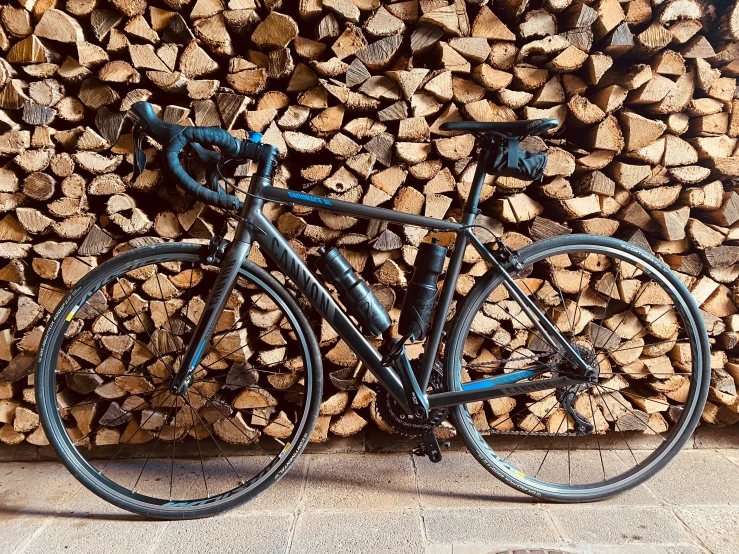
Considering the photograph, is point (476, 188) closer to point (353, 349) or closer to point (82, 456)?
A: point (353, 349)

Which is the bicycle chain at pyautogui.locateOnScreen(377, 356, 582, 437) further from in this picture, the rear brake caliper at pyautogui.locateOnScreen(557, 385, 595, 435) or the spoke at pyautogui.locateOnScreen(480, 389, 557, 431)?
the spoke at pyautogui.locateOnScreen(480, 389, 557, 431)

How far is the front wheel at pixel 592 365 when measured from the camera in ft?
5.27

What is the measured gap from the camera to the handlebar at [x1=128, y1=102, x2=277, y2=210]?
4.30ft

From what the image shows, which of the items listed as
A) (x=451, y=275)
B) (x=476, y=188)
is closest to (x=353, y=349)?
(x=451, y=275)

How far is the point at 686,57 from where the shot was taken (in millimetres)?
1697

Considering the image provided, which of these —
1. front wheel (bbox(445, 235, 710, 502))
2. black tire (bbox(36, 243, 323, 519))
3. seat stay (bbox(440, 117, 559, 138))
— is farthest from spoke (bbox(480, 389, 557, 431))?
seat stay (bbox(440, 117, 559, 138))

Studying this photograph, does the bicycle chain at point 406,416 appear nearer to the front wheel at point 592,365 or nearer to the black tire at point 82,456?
the front wheel at point 592,365

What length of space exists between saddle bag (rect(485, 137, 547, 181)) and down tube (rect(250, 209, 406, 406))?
72 cm

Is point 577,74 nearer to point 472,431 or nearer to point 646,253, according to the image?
point 646,253

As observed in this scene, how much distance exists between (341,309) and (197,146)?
73cm

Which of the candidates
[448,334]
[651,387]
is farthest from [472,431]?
[651,387]

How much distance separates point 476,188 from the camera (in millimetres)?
1500

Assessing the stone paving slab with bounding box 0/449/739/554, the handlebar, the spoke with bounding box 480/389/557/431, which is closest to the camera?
the handlebar

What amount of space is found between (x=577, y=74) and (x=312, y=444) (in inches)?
75.0
